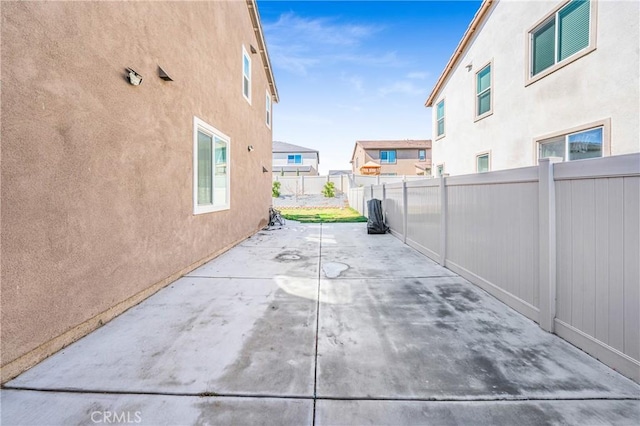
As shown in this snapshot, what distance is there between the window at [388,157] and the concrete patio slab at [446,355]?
3093 centimetres

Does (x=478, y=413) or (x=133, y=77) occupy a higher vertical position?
(x=133, y=77)

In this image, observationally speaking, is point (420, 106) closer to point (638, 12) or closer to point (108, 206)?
point (638, 12)

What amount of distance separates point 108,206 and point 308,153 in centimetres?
3790

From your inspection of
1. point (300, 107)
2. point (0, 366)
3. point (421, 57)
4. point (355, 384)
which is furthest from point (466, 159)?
Answer: point (300, 107)

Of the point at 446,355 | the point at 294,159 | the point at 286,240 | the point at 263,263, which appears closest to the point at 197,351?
the point at 446,355

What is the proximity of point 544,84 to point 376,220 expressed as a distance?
5545 millimetres

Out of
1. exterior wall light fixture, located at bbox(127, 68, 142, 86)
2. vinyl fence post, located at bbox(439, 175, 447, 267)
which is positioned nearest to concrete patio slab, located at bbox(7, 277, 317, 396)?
exterior wall light fixture, located at bbox(127, 68, 142, 86)

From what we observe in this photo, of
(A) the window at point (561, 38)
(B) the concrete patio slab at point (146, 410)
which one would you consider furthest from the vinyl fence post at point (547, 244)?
(A) the window at point (561, 38)

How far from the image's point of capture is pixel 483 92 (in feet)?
30.6

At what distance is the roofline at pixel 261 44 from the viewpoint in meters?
9.27

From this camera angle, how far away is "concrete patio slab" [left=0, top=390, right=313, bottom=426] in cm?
175

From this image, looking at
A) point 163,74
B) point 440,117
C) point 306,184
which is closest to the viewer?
point 163,74

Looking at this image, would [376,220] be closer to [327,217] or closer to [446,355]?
[327,217]

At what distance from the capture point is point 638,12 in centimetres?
482
